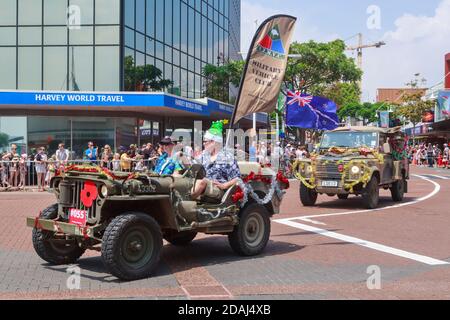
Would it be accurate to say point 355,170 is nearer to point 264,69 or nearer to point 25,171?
point 264,69

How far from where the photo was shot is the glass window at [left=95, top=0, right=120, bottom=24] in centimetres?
2780

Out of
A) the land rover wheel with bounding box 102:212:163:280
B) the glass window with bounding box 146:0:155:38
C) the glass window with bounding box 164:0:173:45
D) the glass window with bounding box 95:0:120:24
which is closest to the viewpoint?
the land rover wheel with bounding box 102:212:163:280

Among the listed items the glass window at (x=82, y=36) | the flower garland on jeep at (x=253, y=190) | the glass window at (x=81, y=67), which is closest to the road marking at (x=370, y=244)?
the flower garland on jeep at (x=253, y=190)

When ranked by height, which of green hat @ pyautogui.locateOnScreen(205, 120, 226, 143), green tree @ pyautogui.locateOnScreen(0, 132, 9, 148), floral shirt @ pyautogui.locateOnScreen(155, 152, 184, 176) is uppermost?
green tree @ pyautogui.locateOnScreen(0, 132, 9, 148)

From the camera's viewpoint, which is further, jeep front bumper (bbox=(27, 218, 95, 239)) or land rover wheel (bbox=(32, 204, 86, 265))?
land rover wheel (bbox=(32, 204, 86, 265))

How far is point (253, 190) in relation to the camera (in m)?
8.84

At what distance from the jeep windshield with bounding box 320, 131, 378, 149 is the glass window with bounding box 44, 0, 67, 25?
17.2 m

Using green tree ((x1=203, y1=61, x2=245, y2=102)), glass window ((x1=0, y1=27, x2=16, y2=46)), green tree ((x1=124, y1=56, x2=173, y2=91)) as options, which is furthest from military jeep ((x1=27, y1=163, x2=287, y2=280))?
green tree ((x1=203, y1=61, x2=245, y2=102))

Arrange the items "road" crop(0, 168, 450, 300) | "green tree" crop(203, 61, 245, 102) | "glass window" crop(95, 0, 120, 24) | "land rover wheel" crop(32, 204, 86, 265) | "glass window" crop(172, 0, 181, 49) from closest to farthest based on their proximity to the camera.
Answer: "road" crop(0, 168, 450, 300), "land rover wheel" crop(32, 204, 86, 265), "glass window" crop(95, 0, 120, 24), "glass window" crop(172, 0, 181, 49), "green tree" crop(203, 61, 245, 102)

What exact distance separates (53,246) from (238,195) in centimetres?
267

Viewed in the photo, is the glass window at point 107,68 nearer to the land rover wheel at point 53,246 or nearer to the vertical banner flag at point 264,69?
the vertical banner flag at point 264,69

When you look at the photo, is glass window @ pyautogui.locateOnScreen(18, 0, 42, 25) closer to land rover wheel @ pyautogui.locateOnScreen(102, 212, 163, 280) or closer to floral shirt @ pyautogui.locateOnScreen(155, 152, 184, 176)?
floral shirt @ pyautogui.locateOnScreen(155, 152, 184, 176)

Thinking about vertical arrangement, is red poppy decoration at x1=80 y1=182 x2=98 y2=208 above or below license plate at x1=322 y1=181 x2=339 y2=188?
above
